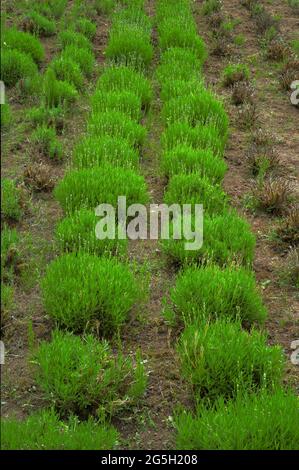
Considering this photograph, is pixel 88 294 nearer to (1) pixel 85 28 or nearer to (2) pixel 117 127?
(2) pixel 117 127

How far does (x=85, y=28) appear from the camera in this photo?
1201 centimetres

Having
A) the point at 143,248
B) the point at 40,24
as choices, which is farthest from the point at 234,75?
the point at 143,248

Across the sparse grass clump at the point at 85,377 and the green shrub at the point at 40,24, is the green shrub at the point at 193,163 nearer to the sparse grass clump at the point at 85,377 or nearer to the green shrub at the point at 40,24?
the sparse grass clump at the point at 85,377

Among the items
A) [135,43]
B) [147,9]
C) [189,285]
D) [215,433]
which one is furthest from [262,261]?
[147,9]

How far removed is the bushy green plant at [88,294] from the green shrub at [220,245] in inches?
31.6

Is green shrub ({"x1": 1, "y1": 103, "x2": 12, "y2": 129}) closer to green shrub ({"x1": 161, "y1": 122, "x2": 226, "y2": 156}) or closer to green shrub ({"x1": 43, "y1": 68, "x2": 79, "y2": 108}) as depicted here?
green shrub ({"x1": 43, "y1": 68, "x2": 79, "y2": 108})

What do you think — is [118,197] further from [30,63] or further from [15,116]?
[30,63]

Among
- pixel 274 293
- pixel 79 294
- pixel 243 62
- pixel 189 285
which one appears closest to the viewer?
pixel 79 294

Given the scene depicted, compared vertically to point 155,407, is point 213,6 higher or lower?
higher

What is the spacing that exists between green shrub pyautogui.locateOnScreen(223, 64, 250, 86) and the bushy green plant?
6.31 meters

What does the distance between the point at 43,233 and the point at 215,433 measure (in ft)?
10.1

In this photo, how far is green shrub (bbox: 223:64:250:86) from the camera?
1117cm

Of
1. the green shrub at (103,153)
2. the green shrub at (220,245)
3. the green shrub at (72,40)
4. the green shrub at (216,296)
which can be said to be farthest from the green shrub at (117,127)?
the green shrub at (216,296)

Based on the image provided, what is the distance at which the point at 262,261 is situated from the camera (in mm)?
6879
